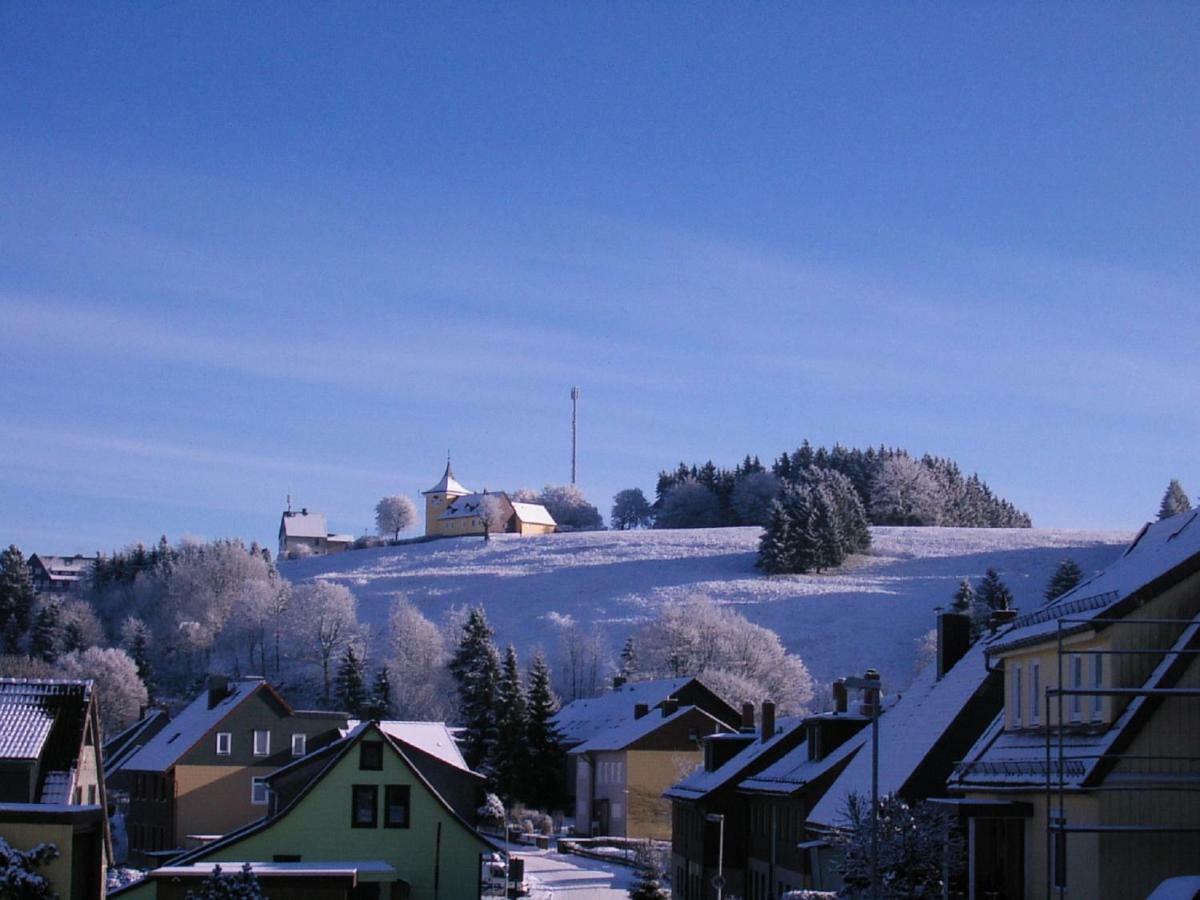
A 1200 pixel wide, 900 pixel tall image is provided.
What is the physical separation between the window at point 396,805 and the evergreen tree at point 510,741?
41.0 m

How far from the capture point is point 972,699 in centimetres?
3344

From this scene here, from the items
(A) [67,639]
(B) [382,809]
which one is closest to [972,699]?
(B) [382,809]

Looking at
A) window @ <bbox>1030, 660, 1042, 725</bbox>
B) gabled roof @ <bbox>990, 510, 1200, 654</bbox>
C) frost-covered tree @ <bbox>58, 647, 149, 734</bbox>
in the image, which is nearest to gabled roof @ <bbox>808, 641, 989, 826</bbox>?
gabled roof @ <bbox>990, 510, 1200, 654</bbox>

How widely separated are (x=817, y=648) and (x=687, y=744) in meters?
45.2

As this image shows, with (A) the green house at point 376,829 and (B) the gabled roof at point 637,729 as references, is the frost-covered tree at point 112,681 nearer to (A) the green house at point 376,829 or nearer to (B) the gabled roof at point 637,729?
(B) the gabled roof at point 637,729

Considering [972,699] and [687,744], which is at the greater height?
[972,699]

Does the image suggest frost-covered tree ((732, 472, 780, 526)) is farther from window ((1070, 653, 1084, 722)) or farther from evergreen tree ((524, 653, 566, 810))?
window ((1070, 653, 1084, 722))

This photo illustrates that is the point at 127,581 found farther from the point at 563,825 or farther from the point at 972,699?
the point at 972,699

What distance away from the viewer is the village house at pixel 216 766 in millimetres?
64875

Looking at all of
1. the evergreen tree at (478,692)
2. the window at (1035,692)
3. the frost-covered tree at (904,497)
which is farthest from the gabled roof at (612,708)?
the frost-covered tree at (904,497)

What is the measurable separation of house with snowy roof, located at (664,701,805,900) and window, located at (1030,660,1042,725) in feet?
63.8

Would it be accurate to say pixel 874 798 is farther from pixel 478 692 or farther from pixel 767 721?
pixel 478 692

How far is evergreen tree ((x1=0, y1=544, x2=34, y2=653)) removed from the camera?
144 m

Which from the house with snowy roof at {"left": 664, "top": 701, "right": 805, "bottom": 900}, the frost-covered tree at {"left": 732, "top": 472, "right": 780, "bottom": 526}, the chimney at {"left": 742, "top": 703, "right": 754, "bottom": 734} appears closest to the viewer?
the house with snowy roof at {"left": 664, "top": 701, "right": 805, "bottom": 900}
